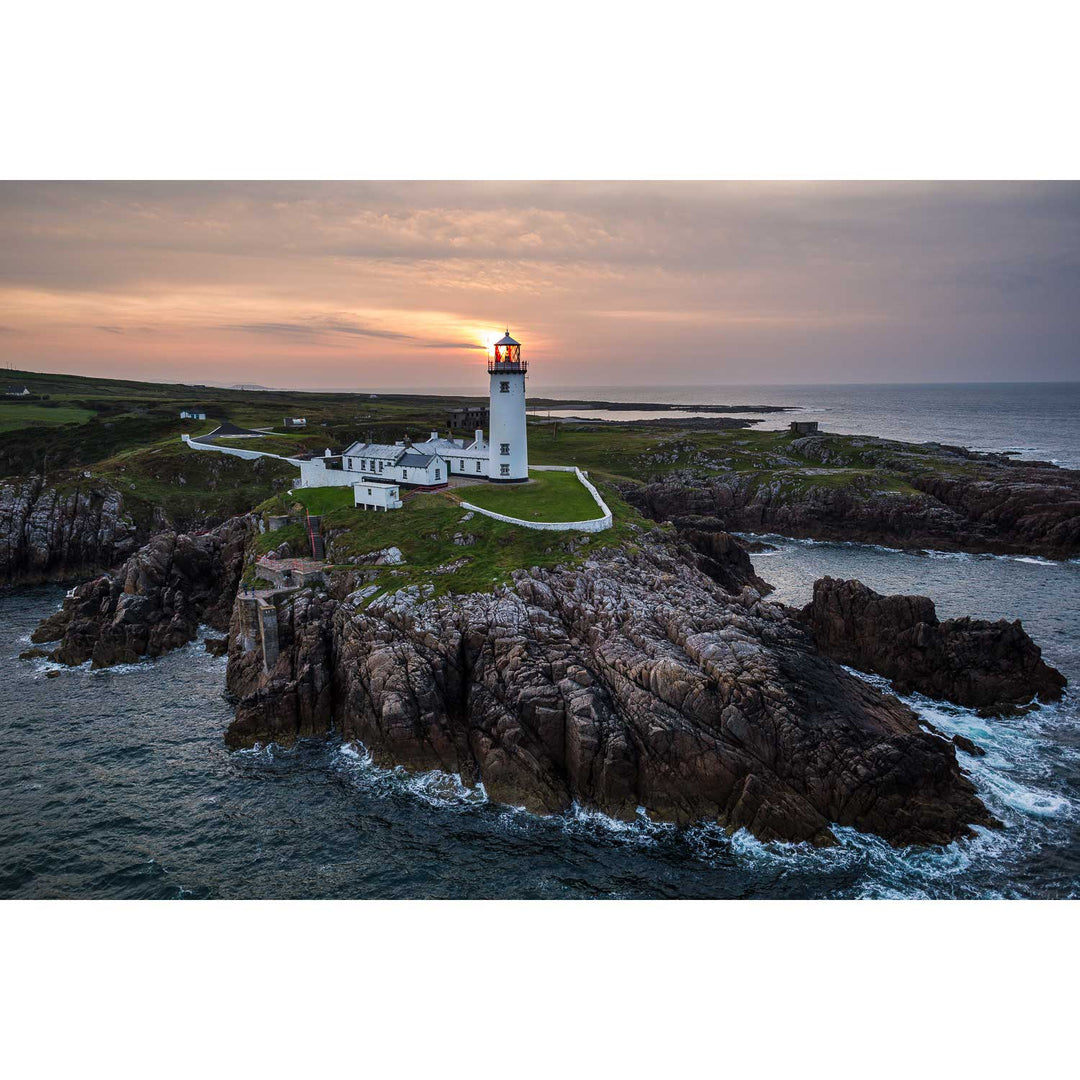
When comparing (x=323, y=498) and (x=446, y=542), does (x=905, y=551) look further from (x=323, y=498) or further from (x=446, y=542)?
(x=323, y=498)

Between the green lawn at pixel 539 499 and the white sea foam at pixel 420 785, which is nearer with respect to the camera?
the white sea foam at pixel 420 785

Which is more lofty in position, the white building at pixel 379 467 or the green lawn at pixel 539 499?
the white building at pixel 379 467

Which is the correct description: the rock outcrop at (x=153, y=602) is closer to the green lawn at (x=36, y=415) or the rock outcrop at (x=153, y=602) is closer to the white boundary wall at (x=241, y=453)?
the white boundary wall at (x=241, y=453)

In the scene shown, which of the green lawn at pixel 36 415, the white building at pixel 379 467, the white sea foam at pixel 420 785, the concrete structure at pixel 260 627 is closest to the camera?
the white sea foam at pixel 420 785

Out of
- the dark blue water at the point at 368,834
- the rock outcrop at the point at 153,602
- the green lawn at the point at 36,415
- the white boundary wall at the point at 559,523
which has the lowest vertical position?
the dark blue water at the point at 368,834

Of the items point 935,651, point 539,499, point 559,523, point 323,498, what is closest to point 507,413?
point 539,499

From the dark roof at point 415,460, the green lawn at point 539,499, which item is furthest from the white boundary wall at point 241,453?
the green lawn at point 539,499

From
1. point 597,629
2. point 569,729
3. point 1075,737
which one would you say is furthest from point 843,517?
point 569,729

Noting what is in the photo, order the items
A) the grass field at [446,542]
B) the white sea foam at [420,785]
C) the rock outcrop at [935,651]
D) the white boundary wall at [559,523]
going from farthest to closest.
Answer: the white boundary wall at [559,523] → the grass field at [446,542] → the rock outcrop at [935,651] → the white sea foam at [420,785]
